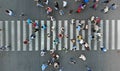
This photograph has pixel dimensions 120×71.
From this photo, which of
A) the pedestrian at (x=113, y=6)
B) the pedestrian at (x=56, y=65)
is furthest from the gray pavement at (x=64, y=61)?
the pedestrian at (x=113, y=6)

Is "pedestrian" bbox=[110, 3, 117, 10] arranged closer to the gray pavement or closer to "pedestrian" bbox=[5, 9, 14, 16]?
the gray pavement

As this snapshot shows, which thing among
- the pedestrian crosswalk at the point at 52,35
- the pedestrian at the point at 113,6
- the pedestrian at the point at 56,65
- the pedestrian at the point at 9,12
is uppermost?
the pedestrian at the point at 113,6

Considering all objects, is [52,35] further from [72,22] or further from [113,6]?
[113,6]

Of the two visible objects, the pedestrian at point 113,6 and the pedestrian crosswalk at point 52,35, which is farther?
the pedestrian crosswalk at point 52,35

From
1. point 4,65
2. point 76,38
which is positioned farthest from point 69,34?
point 4,65

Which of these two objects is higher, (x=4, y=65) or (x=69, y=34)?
(x=69, y=34)

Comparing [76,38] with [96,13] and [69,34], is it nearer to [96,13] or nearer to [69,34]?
[69,34]

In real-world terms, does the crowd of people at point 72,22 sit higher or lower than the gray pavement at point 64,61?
higher

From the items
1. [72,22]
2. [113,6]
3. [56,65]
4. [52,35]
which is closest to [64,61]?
[56,65]

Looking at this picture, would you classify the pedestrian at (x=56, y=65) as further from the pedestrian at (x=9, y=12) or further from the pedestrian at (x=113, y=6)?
the pedestrian at (x=113, y=6)
